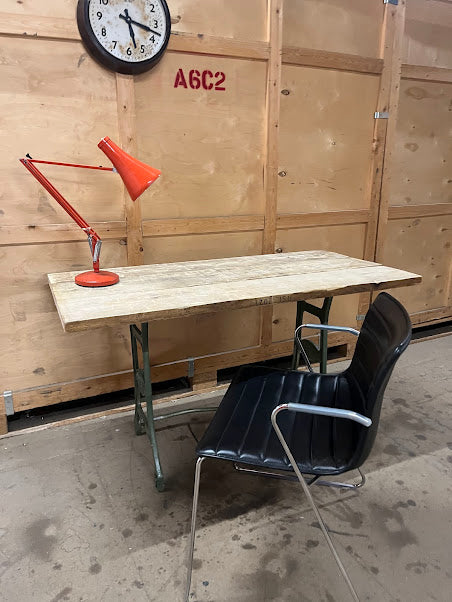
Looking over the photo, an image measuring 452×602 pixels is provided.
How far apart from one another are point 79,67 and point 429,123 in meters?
2.17

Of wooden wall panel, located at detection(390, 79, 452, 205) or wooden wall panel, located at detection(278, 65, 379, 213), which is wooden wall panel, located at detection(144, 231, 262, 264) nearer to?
wooden wall panel, located at detection(278, 65, 379, 213)

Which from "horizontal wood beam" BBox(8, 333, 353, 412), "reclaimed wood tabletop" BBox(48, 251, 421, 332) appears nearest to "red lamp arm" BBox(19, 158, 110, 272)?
"reclaimed wood tabletop" BBox(48, 251, 421, 332)

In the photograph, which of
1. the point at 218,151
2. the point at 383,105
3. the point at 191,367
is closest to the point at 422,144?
the point at 383,105

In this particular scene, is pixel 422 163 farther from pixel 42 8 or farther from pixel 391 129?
pixel 42 8

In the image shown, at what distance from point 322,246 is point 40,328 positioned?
5.36 ft

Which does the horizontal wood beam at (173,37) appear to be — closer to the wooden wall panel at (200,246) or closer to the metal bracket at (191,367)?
the wooden wall panel at (200,246)

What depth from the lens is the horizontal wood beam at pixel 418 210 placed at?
2893 mm

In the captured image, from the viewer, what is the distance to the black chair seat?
1226 millimetres

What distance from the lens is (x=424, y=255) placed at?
3156 millimetres

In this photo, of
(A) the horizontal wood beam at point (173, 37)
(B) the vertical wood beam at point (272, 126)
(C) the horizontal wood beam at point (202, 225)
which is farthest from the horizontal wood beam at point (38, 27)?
(B) the vertical wood beam at point (272, 126)

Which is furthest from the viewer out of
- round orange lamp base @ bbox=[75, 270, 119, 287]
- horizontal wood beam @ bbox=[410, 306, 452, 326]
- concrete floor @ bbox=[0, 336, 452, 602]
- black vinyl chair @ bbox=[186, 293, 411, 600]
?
horizontal wood beam @ bbox=[410, 306, 452, 326]

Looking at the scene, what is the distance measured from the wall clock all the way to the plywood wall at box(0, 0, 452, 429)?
0.22 ft

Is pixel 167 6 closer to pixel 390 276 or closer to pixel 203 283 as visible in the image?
pixel 203 283

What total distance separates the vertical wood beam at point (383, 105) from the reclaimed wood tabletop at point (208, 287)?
2.52 feet
